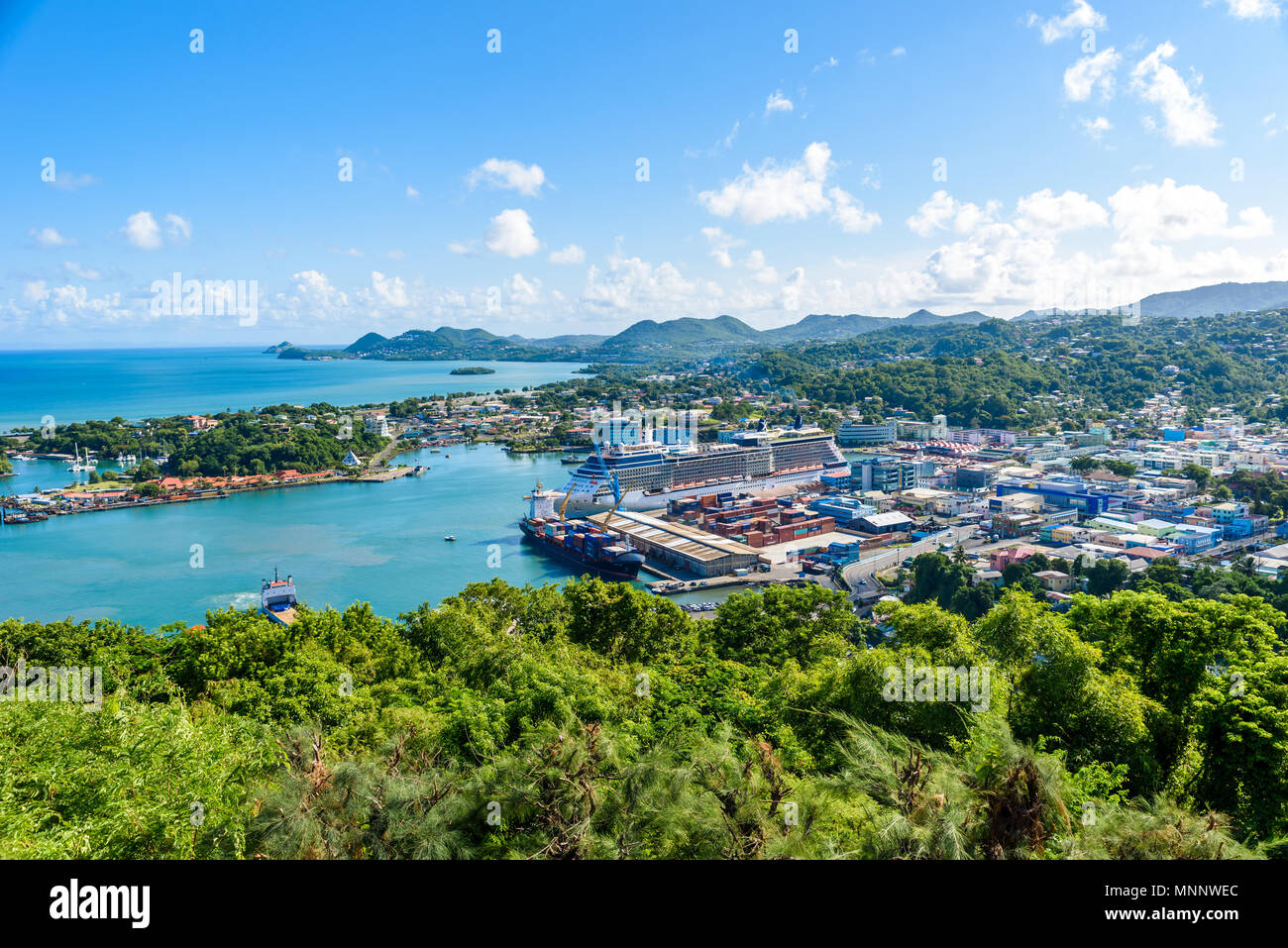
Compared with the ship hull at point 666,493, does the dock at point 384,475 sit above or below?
above

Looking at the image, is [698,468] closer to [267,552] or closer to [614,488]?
[614,488]

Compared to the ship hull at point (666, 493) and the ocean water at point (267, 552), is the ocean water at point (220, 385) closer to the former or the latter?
the ocean water at point (267, 552)

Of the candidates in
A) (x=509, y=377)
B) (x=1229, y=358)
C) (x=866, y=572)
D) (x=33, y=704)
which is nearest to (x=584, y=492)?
(x=866, y=572)

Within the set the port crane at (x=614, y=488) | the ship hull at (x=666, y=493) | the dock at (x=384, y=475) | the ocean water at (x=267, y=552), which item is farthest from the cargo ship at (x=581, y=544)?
the dock at (x=384, y=475)

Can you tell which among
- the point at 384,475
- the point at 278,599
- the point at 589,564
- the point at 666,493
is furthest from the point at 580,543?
the point at 384,475

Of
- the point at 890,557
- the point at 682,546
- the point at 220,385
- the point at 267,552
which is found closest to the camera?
the point at 890,557
